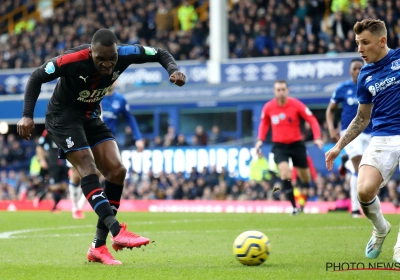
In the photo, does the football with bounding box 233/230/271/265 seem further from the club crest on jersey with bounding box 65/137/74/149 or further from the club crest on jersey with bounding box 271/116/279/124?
the club crest on jersey with bounding box 271/116/279/124

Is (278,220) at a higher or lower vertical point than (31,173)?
higher

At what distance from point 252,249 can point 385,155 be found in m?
1.46

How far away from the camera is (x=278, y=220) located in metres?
13.8

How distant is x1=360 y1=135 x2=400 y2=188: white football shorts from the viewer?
7.26m

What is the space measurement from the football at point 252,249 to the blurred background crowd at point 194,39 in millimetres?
10917

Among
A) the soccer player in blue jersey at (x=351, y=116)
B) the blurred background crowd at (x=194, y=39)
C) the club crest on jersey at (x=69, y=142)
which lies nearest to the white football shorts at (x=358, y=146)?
the soccer player in blue jersey at (x=351, y=116)

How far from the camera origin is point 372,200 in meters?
7.40

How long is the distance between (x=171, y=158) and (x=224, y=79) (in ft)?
12.2

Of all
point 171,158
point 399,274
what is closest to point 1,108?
point 171,158

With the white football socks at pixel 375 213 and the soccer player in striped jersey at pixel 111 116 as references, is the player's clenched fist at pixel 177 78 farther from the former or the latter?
the soccer player in striped jersey at pixel 111 116

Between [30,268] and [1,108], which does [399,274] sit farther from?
[1,108]

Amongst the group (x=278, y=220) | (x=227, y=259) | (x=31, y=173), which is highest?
(x=227, y=259)

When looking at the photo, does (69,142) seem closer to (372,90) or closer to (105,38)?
(105,38)

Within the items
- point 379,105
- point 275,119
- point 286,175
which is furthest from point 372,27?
point 275,119
